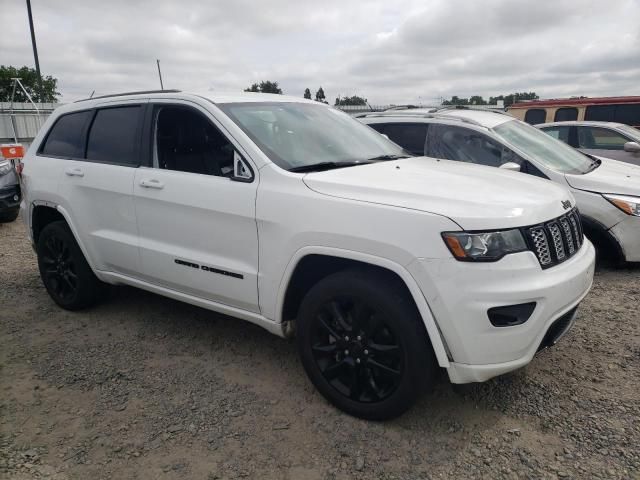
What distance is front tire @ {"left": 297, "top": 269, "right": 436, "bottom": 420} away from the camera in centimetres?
248

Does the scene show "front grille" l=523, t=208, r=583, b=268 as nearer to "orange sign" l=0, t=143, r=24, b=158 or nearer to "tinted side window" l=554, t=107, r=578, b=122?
"tinted side window" l=554, t=107, r=578, b=122

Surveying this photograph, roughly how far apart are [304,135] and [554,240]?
1675 mm

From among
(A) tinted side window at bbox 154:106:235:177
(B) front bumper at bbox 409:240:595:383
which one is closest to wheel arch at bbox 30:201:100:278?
(A) tinted side window at bbox 154:106:235:177

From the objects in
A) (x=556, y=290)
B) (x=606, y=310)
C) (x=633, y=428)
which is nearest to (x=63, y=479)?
(x=556, y=290)

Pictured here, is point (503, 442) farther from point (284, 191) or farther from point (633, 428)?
point (284, 191)

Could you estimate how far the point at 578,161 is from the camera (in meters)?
5.68

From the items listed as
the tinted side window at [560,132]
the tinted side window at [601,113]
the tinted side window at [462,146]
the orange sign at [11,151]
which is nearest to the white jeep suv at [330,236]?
the tinted side window at [462,146]

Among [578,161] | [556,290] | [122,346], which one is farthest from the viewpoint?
[578,161]

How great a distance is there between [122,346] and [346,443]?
199cm

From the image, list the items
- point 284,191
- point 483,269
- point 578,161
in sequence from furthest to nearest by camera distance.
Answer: point 578,161 → point 284,191 → point 483,269

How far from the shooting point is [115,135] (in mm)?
3887

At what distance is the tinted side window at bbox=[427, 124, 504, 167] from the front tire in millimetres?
3285

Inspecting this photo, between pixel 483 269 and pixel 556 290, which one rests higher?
pixel 483 269

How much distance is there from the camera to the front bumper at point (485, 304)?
2320 mm
